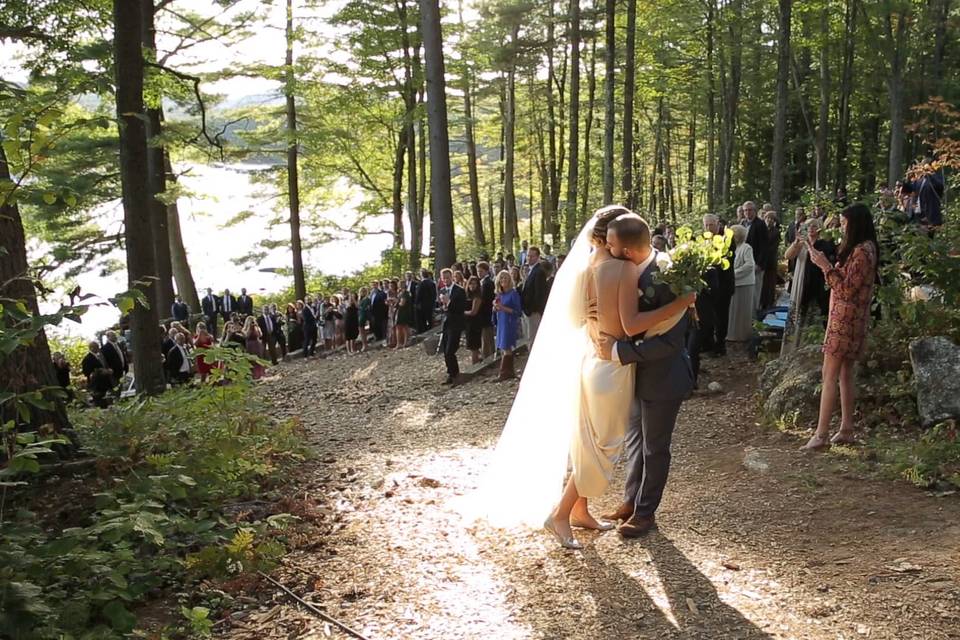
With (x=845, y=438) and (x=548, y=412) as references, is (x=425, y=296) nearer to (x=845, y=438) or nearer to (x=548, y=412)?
(x=845, y=438)

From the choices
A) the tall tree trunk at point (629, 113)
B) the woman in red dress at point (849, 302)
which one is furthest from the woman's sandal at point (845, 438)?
the tall tree trunk at point (629, 113)

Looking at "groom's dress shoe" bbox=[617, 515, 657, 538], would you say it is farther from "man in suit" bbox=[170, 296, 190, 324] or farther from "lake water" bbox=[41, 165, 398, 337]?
"lake water" bbox=[41, 165, 398, 337]

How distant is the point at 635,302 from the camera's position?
4.04 meters

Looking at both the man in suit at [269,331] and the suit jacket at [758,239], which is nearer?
the suit jacket at [758,239]

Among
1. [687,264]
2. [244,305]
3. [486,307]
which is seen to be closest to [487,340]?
[486,307]

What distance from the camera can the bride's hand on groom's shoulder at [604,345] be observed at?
13.5 ft

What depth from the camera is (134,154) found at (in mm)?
7867

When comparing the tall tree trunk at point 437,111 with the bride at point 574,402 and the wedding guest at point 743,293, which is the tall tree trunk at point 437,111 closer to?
the wedding guest at point 743,293

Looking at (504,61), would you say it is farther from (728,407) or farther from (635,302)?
(635,302)

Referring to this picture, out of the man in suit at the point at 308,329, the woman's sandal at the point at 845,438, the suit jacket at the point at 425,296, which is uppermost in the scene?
the suit jacket at the point at 425,296

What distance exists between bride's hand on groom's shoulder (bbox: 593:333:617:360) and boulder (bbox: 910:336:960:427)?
10.7 ft

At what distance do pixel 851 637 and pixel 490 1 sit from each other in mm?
22566

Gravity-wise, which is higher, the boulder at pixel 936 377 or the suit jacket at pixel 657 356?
the suit jacket at pixel 657 356

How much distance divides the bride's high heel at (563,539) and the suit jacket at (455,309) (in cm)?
754
